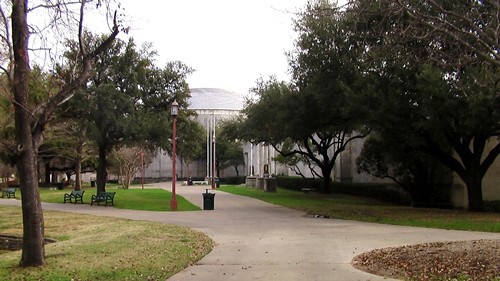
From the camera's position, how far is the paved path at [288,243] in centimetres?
900

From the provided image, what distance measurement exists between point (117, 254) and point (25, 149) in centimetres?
301

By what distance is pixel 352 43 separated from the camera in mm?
22047

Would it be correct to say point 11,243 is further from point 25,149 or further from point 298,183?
point 298,183

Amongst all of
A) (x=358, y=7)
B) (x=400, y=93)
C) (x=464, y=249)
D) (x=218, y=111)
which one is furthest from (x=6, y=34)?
(x=218, y=111)

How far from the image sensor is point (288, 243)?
42.7 feet

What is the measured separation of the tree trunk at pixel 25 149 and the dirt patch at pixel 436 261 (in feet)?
20.1

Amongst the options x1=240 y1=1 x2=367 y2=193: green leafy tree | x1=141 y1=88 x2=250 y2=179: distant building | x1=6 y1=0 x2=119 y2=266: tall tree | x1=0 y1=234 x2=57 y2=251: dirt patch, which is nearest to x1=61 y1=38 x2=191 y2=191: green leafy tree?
x1=240 y1=1 x2=367 y2=193: green leafy tree

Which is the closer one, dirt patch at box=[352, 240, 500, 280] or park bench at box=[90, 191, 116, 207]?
dirt patch at box=[352, 240, 500, 280]

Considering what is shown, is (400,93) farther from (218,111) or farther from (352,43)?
(218,111)

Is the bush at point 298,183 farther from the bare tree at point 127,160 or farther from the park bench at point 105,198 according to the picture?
the park bench at point 105,198

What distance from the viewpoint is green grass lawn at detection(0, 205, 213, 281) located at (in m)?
8.82

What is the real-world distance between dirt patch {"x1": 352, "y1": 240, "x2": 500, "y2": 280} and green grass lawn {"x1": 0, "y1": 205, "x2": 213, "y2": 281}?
12.4 ft

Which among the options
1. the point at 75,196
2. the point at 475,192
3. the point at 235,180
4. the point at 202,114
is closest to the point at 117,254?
the point at 475,192

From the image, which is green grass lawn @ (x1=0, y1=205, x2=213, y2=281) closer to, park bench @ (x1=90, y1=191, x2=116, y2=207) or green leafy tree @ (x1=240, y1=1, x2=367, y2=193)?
green leafy tree @ (x1=240, y1=1, x2=367, y2=193)
